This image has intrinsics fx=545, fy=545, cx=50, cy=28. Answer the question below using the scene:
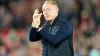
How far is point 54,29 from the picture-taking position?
795cm

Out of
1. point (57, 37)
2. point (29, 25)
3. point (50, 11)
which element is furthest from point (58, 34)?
point (29, 25)

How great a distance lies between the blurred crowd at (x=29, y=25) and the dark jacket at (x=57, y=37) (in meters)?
5.94

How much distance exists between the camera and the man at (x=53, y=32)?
7793 mm

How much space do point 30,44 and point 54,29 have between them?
7.11m

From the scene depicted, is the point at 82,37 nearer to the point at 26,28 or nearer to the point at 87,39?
the point at 87,39

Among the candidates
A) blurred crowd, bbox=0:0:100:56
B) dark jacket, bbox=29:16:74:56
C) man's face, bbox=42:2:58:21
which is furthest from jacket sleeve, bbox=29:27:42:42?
blurred crowd, bbox=0:0:100:56

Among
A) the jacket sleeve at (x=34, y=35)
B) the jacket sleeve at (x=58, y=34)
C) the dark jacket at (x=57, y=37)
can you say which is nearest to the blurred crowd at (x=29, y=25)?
the jacket sleeve at (x=34, y=35)

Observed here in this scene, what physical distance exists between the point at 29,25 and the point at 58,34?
347 inches

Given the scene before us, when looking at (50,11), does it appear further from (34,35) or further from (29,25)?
(29,25)

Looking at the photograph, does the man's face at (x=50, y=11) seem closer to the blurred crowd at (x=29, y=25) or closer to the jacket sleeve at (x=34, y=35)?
the jacket sleeve at (x=34, y=35)

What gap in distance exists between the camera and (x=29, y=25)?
1659 centimetres

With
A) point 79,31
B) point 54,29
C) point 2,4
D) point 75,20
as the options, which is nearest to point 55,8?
point 54,29

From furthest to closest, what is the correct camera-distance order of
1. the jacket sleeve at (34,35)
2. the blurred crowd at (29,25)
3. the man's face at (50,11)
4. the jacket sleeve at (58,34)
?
the blurred crowd at (29,25), the jacket sleeve at (34,35), the man's face at (50,11), the jacket sleeve at (58,34)

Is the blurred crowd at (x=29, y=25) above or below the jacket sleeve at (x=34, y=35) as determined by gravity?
below
